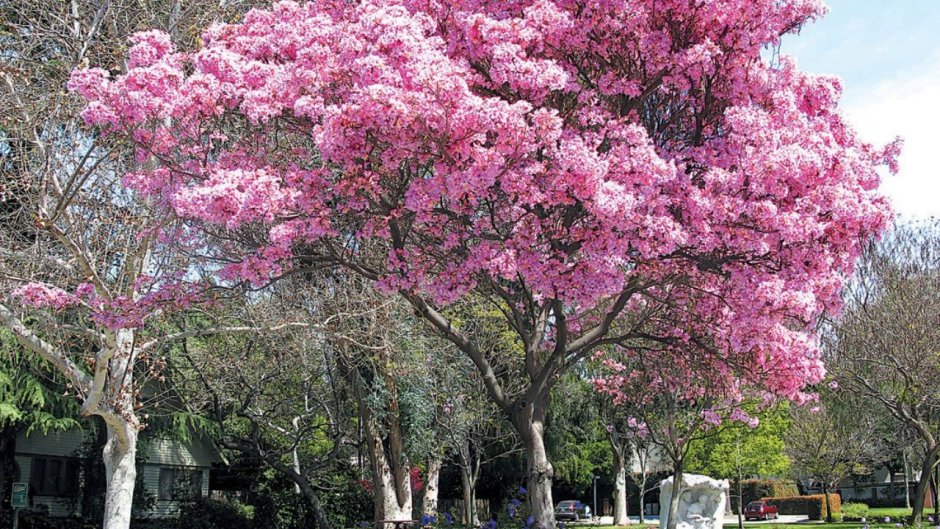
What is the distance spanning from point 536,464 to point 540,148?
345cm

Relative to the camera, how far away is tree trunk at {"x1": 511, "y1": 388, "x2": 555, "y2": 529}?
9.36 metres

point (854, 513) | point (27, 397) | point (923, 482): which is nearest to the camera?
point (27, 397)

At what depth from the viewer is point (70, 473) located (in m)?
26.0

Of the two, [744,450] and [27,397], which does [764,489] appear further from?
[27,397]

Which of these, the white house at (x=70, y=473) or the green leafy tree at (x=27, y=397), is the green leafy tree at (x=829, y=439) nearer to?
the white house at (x=70, y=473)

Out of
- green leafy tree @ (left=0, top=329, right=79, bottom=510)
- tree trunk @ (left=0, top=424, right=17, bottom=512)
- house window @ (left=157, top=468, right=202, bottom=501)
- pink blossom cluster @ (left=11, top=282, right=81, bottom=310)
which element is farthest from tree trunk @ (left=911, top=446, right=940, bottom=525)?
tree trunk @ (left=0, top=424, right=17, bottom=512)

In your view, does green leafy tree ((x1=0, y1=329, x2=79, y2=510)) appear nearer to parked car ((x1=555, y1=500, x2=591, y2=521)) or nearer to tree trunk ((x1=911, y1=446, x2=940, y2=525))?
tree trunk ((x1=911, y1=446, x2=940, y2=525))

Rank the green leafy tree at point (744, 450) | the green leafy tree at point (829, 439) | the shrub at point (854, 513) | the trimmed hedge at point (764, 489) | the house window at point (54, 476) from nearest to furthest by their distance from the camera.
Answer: the house window at point (54, 476) < the green leafy tree at point (744, 450) < the green leafy tree at point (829, 439) < the shrub at point (854, 513) < the trimmed hedge at point (764, 489)

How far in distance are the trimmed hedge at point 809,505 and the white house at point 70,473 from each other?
92.5ft

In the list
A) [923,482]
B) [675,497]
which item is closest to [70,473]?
[675,497]

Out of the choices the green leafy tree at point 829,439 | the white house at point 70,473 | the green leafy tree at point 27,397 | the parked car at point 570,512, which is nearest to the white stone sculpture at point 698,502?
the green leafy tree at point 829,439

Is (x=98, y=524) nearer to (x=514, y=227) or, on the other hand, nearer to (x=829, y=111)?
(x=514, y=227)

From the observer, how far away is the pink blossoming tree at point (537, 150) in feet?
24.5

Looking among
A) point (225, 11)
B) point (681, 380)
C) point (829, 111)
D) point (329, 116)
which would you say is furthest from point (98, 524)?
point (829, 111)
